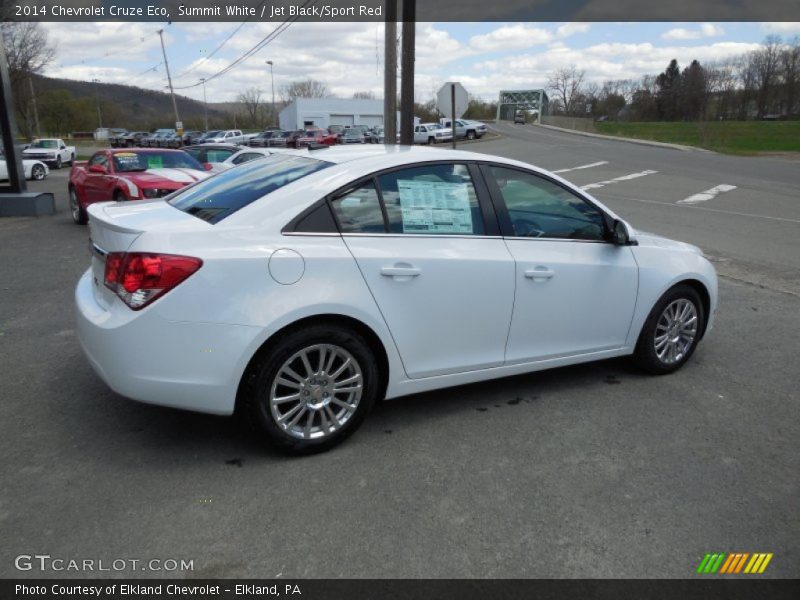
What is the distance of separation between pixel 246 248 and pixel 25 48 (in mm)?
49038

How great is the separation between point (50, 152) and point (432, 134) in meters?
25.1

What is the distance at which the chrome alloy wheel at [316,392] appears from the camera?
317 centimetres

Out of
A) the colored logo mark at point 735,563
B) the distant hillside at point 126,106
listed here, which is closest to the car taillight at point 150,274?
the colored logo mark at point 735,563

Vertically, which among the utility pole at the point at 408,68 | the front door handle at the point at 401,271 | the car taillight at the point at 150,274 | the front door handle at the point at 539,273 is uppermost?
the utility pole at the point at 408,68

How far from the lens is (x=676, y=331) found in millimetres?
4527

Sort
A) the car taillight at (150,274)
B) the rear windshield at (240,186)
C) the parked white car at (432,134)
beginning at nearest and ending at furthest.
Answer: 1. the car taillight at (150,274)
2. the rear windshield at (240,186)
3. the parked white car at (432,134)

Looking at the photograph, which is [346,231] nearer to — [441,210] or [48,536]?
[441,210]

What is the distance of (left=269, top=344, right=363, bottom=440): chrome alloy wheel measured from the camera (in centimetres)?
317

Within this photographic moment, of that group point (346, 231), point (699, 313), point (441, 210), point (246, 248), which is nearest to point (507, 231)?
point (441, 210)

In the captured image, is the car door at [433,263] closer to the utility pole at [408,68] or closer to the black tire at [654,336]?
the black tire at [654,336]

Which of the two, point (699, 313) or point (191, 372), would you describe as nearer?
point (191, 372)

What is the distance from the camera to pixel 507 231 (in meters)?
3.76

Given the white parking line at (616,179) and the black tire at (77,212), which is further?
the white parking line at (616,179)
